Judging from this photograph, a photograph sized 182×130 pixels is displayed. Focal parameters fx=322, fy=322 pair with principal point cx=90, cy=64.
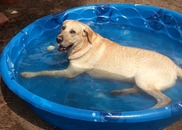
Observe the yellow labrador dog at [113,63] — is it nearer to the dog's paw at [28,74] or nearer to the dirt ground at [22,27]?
the dog's paw at [28,74]

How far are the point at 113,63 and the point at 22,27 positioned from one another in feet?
8.39

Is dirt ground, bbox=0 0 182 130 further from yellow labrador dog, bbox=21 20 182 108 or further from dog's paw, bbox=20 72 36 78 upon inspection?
yellow labrador dog, bbox=21 20 182 108

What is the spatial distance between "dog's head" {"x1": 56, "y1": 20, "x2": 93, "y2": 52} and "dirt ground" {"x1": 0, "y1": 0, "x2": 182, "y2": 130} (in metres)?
1.10

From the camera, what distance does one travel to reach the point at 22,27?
676 centimetres

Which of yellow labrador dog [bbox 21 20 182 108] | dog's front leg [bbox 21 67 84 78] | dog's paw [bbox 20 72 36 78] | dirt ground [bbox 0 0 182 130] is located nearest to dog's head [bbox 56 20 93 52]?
yellow labrador dog [bbox 21 20 182 108]

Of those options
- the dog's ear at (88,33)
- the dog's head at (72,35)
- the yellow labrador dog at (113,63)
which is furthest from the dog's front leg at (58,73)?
the dog's ear at (88,33)

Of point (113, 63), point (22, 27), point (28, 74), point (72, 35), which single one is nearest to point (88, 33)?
point (72, 35)

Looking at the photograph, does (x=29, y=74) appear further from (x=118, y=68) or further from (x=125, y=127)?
(x=125, y=127)

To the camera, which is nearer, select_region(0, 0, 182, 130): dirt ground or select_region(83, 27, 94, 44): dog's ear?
select_region(0, 0, 182, 130): dirt ground

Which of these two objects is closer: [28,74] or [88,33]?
[88,33]

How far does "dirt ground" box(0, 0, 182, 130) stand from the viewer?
450cm

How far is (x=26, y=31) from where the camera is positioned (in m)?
5.99

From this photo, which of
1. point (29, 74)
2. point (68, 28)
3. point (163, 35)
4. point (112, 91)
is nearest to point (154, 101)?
point (112, 91)

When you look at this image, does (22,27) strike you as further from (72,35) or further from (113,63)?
(113,63)
